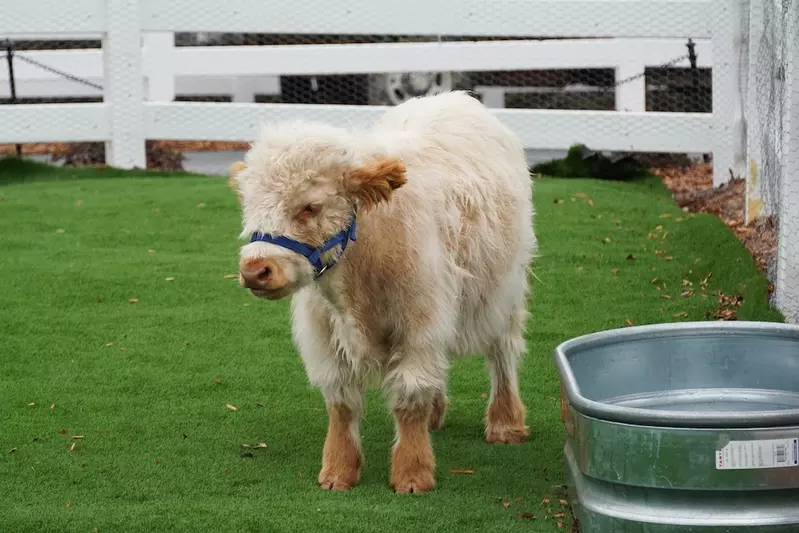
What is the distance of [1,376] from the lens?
598 cm

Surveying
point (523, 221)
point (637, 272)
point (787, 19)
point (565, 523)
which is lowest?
point (565, 523)

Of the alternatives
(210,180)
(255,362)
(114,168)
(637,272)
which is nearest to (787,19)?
(637,272)

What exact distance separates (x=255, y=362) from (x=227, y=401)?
590mm

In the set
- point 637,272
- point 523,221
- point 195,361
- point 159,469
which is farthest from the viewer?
point 637,272

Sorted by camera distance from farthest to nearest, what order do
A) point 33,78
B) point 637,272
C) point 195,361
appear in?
point 33,78
point 637,272
point 195,361

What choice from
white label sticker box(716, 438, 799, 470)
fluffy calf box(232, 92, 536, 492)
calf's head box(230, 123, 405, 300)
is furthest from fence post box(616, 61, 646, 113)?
white label sticker box(716, 438, 799, 470)

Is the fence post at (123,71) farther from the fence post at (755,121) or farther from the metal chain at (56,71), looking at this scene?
the fence post at (755,121)

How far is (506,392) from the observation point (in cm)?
526

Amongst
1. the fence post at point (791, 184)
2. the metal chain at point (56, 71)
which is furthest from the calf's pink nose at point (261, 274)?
the metal chain at point (56, 71)

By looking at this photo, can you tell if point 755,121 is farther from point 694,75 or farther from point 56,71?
point 56,71

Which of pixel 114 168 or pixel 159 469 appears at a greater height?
pixel 114 168

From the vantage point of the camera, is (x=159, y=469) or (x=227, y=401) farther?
(x=227, y=401)

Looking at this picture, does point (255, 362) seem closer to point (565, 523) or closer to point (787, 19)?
point (565, 523)

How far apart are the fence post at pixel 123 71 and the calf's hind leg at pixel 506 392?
6807mm
